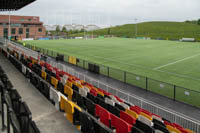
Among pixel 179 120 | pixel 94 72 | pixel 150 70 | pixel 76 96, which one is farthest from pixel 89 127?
pixel 150 70

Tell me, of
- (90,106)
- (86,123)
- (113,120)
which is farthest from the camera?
(90,106)

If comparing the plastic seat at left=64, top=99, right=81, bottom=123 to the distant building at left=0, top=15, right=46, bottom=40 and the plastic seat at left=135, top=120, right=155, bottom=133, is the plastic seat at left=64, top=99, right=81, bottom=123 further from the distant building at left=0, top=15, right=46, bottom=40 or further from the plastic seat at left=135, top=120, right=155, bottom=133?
the distant building at left=0, top=15, right=46, bottom=40

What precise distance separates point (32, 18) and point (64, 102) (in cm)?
10613

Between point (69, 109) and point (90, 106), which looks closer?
point (69, 109)

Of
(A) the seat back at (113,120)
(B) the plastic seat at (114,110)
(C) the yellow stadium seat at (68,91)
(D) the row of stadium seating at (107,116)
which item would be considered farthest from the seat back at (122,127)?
(C) the yellow stadium seat at (68,91)

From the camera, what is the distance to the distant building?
88.6m

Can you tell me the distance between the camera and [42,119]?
7.93 meters

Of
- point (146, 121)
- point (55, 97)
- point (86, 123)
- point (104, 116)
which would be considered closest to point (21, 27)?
point (55, 97)

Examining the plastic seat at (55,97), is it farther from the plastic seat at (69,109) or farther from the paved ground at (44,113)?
the plastic seat at (69,109)

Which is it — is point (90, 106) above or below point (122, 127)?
above

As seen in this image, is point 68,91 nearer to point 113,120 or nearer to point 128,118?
point 113,120

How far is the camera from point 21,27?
92.6 m

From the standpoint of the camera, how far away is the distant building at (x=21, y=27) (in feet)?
291

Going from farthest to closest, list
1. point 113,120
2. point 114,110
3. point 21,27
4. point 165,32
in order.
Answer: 1. point 165,32
2. point 21,27
3. point 114,110
4. point 113,120
